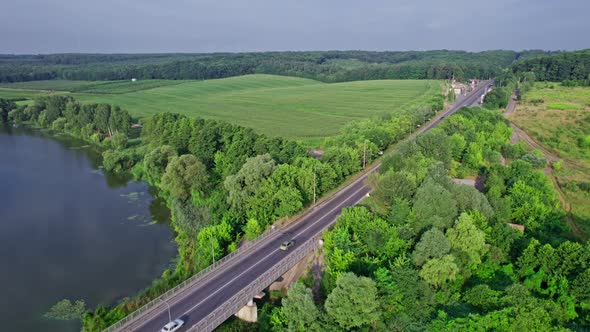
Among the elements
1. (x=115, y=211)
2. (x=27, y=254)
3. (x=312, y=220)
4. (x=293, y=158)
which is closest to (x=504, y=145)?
(x=293, y=158)

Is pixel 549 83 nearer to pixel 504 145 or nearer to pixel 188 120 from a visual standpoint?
pixel 504 145

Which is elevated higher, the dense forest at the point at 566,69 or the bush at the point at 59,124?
the dense forest at the point at 566,69

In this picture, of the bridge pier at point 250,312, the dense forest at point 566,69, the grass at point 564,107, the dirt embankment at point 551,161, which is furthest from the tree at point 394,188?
the dense forest at point 566,69

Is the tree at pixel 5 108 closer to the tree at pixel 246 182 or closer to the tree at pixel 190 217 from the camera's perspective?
the tree at pixel 190 217

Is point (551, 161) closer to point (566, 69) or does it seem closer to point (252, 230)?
point (252, 230)

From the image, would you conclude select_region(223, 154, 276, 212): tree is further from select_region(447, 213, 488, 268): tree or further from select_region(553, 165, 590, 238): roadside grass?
select_region(553, 165, 590, 238): roadside grass

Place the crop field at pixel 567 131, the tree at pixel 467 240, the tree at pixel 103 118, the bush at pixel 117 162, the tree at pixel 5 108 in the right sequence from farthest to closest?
the tree at pixel 5 108 < the tree at pixel 103 118 < the bush at pixel 117 162 < the crop field at pixel 567 131 < the tree at pixel 467 240

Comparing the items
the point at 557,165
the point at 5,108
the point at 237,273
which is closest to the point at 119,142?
the point at 237,273
